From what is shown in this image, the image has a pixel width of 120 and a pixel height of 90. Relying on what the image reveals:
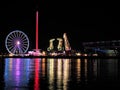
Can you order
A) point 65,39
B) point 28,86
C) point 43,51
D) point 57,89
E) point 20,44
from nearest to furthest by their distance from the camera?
1. point 57,89
2. point 28,86
3. point 20,44
4. point 65,39
5. point 43,51

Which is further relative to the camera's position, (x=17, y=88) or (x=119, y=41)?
(x=119, y=41)

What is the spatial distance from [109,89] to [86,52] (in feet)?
570

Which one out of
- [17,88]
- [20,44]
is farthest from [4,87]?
[20,44]

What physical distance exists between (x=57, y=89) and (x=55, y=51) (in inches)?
6007

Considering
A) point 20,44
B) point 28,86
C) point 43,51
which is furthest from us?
point 43,51

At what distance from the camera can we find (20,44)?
134 m

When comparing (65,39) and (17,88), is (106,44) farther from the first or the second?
(17,88)

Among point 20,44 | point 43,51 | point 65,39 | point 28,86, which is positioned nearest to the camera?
point 28,86

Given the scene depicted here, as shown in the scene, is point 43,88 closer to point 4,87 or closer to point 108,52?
point 4,87

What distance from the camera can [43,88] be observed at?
25.3 metres

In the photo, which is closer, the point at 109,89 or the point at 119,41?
the point at 109,89

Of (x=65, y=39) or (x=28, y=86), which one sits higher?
(x=65, y=39)

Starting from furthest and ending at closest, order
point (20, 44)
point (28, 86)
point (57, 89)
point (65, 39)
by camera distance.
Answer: point (65, 39)
point (20, 44)
point (28, 86)
point (57, 89)

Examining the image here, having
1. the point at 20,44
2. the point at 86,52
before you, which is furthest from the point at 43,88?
the point at 86,52
